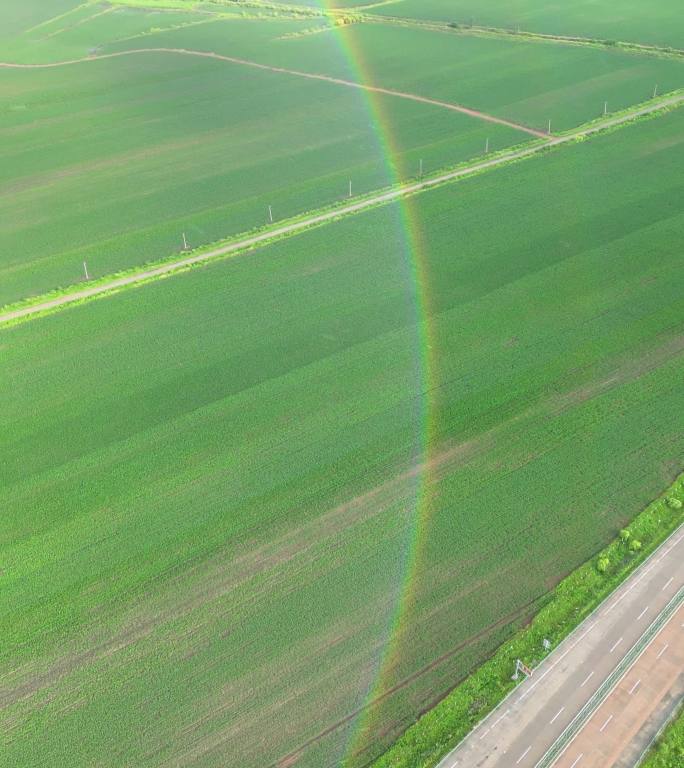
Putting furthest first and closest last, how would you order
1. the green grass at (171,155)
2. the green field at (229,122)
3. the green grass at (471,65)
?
the green grass at (471,65), the green field at (229,122), the green grass at (171,155)

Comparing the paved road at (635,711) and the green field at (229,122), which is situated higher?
the green field at (229,122)

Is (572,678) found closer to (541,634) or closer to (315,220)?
(541,634)

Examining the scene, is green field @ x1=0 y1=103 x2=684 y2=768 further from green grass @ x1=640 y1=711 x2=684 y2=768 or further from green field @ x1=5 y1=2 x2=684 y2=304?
green field @ x1=5 y1=2 x2=684 y2=304

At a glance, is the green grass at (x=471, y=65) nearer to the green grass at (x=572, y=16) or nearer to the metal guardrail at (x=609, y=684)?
the green grass at (x=572, y=16)

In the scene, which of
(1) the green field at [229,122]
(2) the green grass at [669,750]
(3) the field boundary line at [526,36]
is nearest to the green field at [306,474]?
(2) the green grass at [669,750]

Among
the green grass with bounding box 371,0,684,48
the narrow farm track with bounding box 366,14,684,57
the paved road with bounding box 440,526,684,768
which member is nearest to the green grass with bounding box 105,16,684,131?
the narrow farm track with bounding box 366,14,684,57

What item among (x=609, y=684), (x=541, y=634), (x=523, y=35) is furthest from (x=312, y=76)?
(x=609, y=684)
